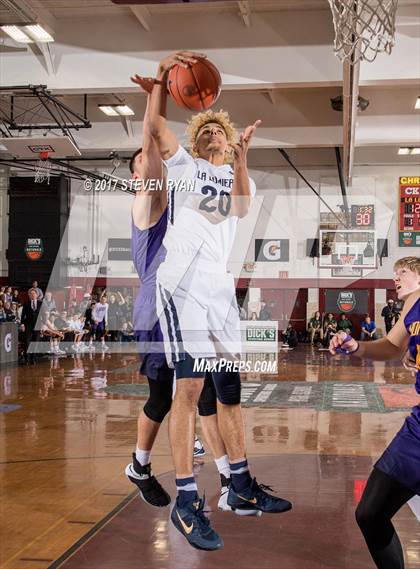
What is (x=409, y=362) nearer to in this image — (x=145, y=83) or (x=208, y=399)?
(x=208, y=399)

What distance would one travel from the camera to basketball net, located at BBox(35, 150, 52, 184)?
19.2 ft

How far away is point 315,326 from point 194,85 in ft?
6.88

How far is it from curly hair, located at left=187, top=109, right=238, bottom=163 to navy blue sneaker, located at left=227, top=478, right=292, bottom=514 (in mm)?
1935

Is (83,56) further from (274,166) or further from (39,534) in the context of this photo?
(39,534)

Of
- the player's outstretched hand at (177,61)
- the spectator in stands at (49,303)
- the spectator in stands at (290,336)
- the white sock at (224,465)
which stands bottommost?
the white sock at (224,465)

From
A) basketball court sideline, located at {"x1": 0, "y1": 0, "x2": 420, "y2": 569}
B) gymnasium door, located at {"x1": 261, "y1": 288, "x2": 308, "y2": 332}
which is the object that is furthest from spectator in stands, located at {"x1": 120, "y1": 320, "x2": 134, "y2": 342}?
gymnasium door, located at {"x1": 261, "y1": 288, "x2": 308, "y2": 332}

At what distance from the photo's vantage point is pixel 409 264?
3.59 m

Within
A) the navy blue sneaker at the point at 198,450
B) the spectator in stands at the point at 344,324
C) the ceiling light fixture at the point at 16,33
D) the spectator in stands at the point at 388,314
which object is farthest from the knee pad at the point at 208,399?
the ceiling light fixture at the point at 16,33

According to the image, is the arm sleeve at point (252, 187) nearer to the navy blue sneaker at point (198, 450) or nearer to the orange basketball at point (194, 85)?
the orange basketball at point (194, 85)

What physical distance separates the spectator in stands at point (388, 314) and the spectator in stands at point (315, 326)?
0.48 m

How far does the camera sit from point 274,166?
5.12 meters

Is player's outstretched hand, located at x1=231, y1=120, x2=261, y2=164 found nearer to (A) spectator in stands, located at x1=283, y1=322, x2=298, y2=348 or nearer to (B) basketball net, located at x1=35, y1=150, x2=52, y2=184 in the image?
→ (A) spectator in stands, located at x1=283, y1=322, x2=298, y2=348

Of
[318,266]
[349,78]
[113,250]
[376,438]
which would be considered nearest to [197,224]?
[113,250]

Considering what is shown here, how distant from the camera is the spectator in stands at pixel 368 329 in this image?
484 centimetres
